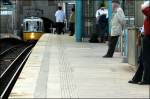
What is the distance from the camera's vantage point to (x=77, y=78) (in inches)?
603

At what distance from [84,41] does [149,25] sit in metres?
16.5

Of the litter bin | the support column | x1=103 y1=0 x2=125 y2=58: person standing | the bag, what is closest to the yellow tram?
the support column

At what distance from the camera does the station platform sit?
1283 cm

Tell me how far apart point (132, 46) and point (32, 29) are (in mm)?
40643

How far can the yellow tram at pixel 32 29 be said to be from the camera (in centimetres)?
5697

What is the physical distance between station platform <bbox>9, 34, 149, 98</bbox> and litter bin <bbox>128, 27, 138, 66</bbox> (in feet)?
0.94

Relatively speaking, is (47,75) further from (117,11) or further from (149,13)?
(117,11)

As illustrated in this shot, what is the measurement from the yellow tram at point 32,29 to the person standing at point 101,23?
90.2 ft

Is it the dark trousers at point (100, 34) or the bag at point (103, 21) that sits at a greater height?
the bag at point (103, 21)

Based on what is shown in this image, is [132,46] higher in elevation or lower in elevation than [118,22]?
lower

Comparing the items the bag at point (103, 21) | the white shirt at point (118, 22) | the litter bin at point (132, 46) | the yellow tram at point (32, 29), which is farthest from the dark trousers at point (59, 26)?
the litter bin at point (132, 46)

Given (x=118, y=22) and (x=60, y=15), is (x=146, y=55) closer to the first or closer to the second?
(x=118, y=22)

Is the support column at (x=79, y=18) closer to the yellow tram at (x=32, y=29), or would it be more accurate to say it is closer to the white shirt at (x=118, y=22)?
the white shirt at (x=118, y=22)

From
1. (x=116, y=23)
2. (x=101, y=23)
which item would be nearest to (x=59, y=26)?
(x=101, y=23)
